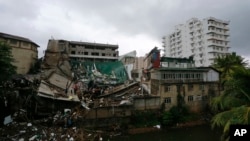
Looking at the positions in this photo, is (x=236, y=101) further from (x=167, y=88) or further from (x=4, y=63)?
(x=167, y=88)

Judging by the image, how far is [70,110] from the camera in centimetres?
2352

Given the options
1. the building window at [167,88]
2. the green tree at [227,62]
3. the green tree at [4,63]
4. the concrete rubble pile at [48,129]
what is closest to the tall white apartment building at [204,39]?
the green tree at [227,62]

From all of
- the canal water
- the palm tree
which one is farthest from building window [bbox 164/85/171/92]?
the palm tree

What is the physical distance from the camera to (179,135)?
71.1 ft

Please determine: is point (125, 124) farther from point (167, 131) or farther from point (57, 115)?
point (57, 115)

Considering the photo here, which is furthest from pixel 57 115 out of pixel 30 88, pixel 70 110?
pixel 30 88

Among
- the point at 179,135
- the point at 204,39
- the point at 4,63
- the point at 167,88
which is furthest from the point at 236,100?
the point at 204,39

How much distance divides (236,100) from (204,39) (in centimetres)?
5456

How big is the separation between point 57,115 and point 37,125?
2.69 meters

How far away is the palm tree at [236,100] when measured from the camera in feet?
19.0

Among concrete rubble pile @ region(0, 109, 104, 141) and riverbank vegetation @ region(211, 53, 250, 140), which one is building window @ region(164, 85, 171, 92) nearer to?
concrete rubble pile @ region(0, 109, 104, 141)

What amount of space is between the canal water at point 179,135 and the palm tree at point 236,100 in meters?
13.8

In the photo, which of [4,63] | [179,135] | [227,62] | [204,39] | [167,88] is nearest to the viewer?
[4,63]

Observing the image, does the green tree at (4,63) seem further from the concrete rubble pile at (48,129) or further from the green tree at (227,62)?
the green tree at (227,62)
